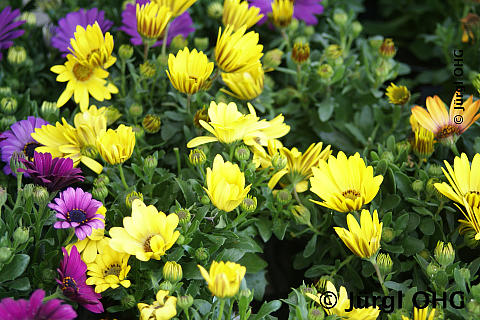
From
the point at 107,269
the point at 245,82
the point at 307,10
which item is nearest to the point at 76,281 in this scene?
the point at 107,269

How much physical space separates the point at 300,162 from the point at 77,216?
410 mm

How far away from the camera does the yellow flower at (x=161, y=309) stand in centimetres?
81

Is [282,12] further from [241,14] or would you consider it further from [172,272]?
[172,272]

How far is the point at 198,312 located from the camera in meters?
0.94

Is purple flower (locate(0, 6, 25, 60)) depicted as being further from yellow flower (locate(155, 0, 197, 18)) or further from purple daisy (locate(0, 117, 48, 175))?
yellow flower (locate(155, 0, 197, 18))

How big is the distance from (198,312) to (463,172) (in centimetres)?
49

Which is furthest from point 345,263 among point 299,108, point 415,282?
point 299,108

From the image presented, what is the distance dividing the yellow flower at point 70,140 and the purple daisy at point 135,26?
327 mm

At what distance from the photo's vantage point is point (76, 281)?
868mm

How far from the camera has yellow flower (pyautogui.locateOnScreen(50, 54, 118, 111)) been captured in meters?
1.16

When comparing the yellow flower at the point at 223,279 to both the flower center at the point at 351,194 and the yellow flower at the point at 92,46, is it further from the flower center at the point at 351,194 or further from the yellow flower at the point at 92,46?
the yellow flower at the point at 92,46

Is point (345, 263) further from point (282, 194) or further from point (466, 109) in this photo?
point (466, 109)

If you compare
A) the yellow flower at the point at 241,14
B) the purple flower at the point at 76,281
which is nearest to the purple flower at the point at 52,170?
the purple flower at the point at 76,281

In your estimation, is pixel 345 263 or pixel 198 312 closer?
pixel 198 312
